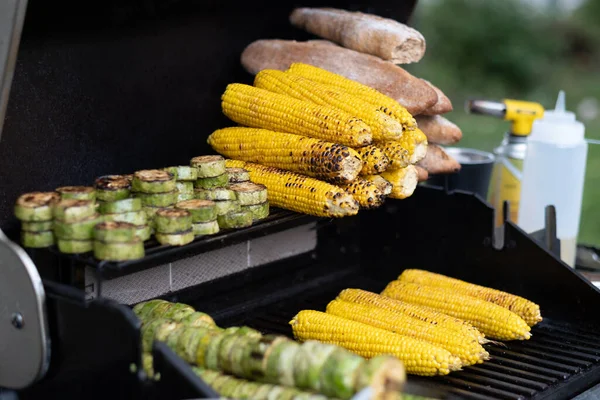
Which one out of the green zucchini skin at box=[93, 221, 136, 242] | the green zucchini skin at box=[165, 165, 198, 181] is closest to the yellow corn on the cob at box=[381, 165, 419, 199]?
the green zucchini skin at box=[165, 165, 198, 181]

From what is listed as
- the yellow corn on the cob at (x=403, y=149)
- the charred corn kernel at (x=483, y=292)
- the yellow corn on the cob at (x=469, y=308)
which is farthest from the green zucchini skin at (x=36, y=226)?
the charred corn kernel at (x=483, y=292)

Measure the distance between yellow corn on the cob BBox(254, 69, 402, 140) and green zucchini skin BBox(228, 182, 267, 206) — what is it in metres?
0.47

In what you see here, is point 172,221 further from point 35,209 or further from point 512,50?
point 512,50

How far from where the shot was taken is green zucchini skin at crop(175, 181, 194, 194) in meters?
2.83

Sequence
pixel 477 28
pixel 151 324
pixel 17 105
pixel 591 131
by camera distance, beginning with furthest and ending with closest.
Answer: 1. pixel 477 28
2. pixel 591 131
3. pixel 17 105
4. pixel 151 324

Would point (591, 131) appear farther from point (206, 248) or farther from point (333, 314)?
point (206, 248)

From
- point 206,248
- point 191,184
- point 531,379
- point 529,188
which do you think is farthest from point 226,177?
point 529,188

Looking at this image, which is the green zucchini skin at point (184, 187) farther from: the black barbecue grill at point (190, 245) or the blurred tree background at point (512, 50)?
the blurred tree background at point (512, 50)

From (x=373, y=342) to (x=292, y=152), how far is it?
794 millimetres

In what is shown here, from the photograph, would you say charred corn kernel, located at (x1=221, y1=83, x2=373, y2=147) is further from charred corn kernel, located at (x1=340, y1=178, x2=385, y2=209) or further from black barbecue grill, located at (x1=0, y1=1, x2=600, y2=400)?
black barbecue grill, located at (x1=0, y1=1, x2=600, y2=400)

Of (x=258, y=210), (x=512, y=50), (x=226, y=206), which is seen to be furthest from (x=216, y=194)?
(x=512, y=50)

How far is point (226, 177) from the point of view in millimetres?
2959

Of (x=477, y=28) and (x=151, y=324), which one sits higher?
(x=477, y=28)

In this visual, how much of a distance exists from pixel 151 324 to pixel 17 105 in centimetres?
99
